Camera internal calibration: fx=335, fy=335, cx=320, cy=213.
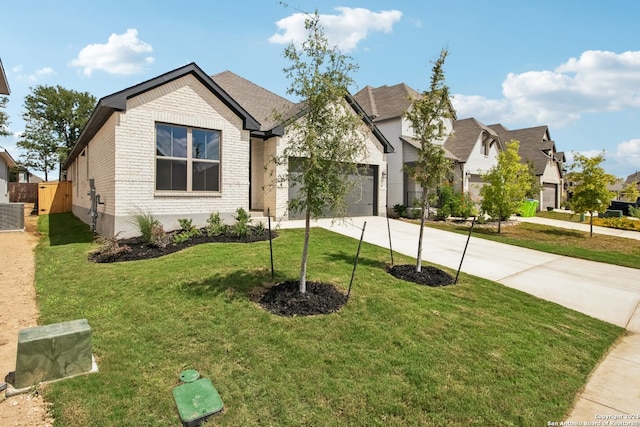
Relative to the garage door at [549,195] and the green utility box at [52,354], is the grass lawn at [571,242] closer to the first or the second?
the green utility box at [52,354]

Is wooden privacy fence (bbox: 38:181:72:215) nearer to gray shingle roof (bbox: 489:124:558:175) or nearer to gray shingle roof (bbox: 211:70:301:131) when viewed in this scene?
gray shingle roof (bbox: 211:70:301:131)

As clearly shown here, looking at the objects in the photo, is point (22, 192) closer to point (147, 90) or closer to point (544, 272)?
point (147, 90)

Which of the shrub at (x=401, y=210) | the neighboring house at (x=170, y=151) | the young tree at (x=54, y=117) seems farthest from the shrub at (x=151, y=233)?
the young tree at (x=54, y=117)

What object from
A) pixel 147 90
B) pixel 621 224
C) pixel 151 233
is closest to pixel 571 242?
pixel 621 224

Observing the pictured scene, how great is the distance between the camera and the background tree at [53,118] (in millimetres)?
42469

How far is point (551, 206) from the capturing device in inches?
1291

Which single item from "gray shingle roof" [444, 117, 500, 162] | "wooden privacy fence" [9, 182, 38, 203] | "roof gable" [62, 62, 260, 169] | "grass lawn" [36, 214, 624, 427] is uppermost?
"gray shingle roof" [444, 117, 500, 162]

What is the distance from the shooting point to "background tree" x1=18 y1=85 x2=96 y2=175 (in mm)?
42469

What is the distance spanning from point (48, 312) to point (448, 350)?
5789 mm

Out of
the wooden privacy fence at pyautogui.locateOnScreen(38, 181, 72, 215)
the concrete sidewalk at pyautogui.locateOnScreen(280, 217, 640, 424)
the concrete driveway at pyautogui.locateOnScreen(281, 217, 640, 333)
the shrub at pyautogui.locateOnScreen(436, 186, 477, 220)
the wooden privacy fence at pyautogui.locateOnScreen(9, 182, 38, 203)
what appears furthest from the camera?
the wooden privacy fence at pyautogui.locateOnScreen(9, 182, 38, 203)

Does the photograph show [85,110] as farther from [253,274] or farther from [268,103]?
[253,274]

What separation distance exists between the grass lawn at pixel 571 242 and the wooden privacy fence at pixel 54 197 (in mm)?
25504

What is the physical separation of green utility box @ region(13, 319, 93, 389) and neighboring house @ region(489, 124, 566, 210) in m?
35.1

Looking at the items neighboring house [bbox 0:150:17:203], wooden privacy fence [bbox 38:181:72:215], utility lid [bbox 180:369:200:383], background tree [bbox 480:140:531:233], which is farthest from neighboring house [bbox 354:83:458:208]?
wooden privacy fence [bbox 38:181:72:215]
